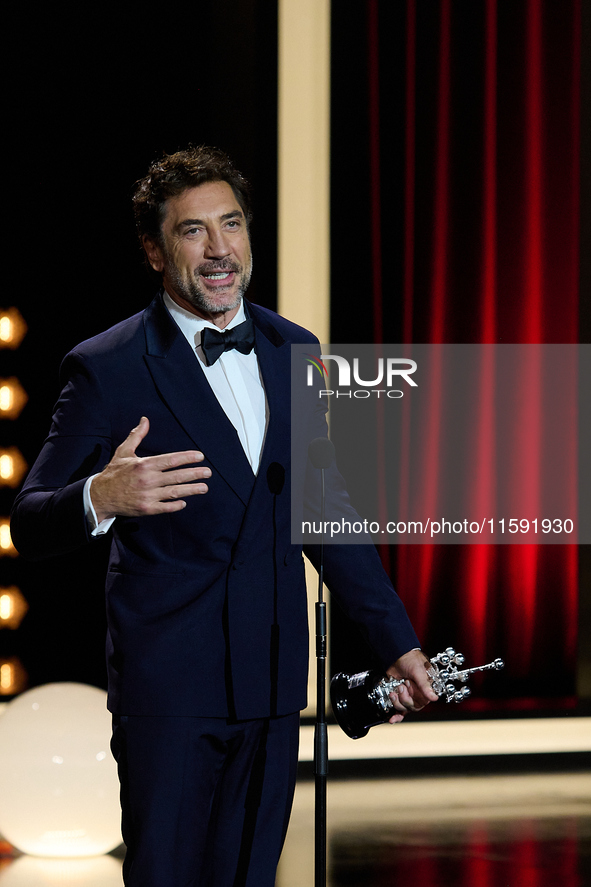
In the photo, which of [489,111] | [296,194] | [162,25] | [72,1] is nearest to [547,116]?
[489,111]

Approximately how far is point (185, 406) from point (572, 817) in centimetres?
250

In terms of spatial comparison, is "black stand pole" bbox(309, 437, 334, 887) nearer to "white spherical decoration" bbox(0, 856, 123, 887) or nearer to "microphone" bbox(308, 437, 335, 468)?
"microphone" bbox(308, 437, 335, 468)

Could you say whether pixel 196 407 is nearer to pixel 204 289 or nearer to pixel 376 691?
pixel 204 289

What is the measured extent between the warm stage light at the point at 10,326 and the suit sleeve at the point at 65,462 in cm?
257

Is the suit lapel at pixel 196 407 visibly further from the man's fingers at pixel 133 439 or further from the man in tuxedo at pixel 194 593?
the man's fingers at pixel 133 439

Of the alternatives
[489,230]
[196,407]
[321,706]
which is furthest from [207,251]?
[489,230]

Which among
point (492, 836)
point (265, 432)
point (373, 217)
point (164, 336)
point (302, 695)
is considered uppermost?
point (373, 217)

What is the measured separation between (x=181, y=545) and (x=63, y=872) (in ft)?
5.56

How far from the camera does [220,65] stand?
4.21 meters

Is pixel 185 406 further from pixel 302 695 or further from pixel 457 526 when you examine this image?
pixel 457 526

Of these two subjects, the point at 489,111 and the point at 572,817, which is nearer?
the point at 572,817

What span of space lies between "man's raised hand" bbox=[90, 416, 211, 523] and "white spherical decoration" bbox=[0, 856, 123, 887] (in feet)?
5.63

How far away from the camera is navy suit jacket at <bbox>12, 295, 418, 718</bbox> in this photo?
174cm

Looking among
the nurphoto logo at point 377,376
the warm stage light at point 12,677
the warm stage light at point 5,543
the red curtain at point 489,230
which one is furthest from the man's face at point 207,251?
the warm stage light at point 12,677
